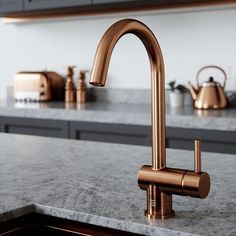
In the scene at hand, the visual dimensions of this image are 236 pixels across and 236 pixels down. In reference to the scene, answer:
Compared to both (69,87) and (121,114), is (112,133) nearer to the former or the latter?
(121,114)

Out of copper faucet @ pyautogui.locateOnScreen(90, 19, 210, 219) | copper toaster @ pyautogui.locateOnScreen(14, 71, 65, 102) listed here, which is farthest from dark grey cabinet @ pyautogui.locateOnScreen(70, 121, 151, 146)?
copper faucet @ pyautogui.locateOnScreen(90, 19, 210, 219)

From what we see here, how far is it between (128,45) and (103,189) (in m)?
2.47

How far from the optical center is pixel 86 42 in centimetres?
377

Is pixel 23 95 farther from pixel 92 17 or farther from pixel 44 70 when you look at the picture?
pixel 92 17

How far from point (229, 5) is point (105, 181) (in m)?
2.16

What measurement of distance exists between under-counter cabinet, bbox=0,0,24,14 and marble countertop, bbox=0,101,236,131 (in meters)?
0.64

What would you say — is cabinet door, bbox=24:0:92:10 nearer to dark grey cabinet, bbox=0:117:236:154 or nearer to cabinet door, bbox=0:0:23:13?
cabinet door, bbox=0:0:23:13

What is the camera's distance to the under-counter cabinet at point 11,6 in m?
3.56

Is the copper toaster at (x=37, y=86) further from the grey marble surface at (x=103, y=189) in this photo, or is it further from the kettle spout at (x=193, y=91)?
the grey marble surface at (x=103, y=189)

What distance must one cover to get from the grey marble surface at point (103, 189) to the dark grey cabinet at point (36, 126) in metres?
1.38

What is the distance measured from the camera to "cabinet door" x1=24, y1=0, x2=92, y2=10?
326 centimetres

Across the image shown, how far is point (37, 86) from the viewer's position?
3.65 m

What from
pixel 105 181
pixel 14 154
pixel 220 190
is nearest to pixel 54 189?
pixel 105 181

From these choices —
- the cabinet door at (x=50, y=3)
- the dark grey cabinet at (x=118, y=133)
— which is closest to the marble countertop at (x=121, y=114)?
the dark grey cabinet at (x=118, y=133)
